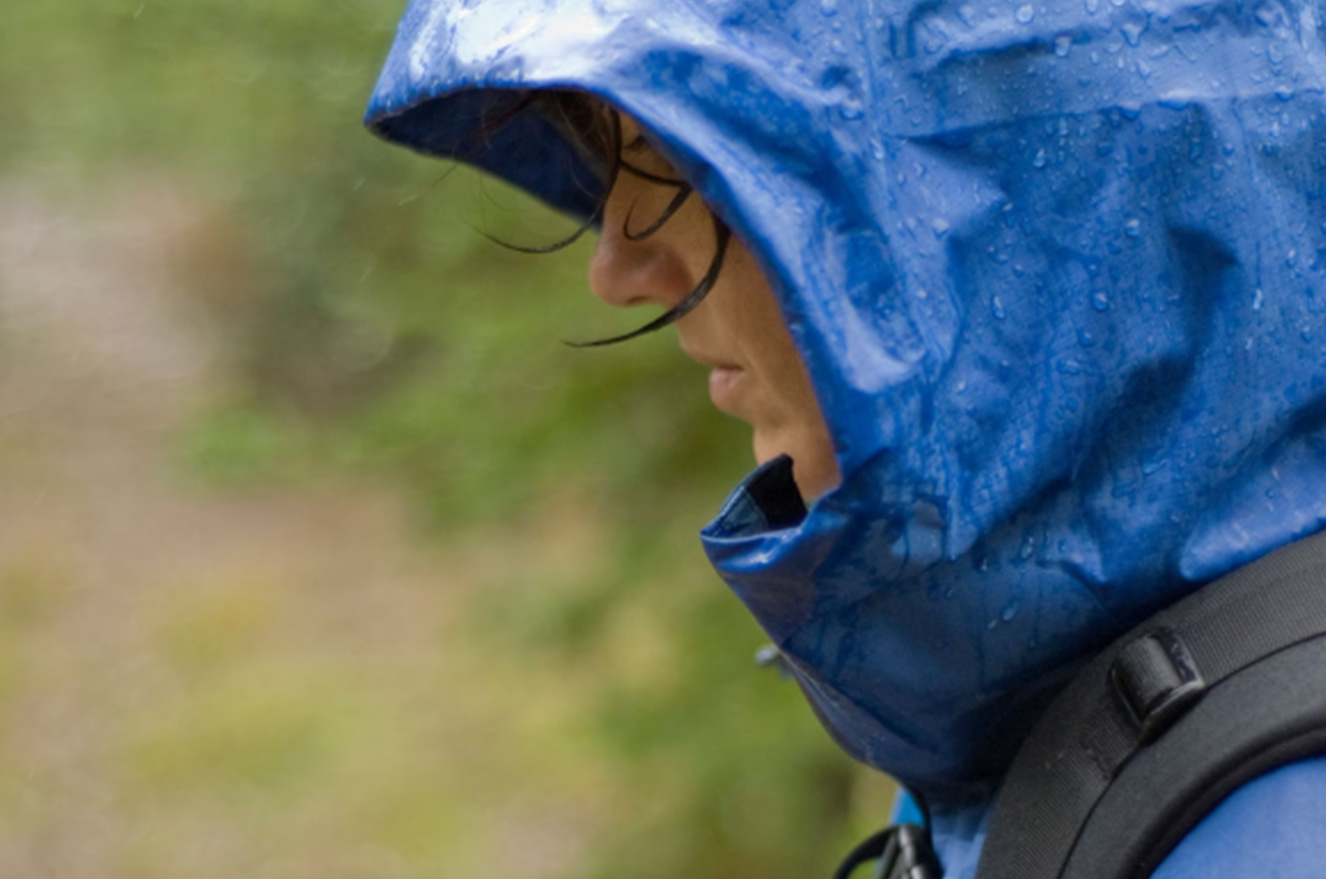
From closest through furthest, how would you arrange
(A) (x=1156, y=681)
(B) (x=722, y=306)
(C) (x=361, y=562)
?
(A) (x=1156, y=681)
(B) (x=722, y=306)
(C) (x=361, y=562)

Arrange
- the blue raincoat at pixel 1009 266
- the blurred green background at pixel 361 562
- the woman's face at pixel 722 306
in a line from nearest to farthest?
the blue raincoat at pixel 1009 266, the woman's face at pixel 722 306, the blurred green background at pixel 361 562

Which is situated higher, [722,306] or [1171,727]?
[722,306]

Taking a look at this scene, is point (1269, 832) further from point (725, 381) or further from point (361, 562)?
point (361, 562)

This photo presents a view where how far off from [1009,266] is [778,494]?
321mm

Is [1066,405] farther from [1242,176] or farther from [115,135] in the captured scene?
[115,135]

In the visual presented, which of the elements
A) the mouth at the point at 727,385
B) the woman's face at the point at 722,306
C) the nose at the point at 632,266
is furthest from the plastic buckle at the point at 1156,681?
the nose at the point at 632,266

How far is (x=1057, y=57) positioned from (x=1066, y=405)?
0.86 ft

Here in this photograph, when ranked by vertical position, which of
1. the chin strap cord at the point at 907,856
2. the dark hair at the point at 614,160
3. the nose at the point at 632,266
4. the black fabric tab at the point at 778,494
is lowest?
the chin strap cord at the point at 907,856

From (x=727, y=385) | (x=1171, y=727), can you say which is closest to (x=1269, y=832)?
(x=1171, y=727)

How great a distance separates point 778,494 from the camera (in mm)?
1254

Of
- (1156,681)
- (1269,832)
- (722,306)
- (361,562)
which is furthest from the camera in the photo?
(361,562)

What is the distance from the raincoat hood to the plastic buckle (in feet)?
0.23

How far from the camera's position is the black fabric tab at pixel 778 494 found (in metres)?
1.23

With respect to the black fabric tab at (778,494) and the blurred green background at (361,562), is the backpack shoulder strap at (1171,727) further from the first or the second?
the blurred green background at (361,562)
